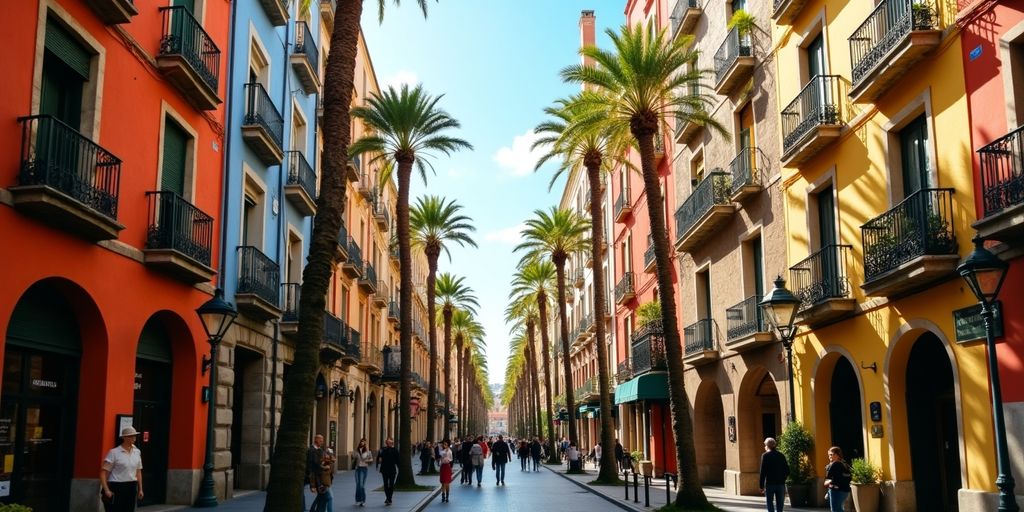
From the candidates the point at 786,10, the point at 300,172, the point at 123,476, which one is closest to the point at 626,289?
the point at 300,172

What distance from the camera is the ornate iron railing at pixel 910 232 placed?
1388cm

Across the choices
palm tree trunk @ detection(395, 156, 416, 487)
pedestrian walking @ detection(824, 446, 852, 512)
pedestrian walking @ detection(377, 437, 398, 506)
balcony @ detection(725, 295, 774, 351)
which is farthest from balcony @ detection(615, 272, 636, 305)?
pedestrian walking @ detection(824, 446, 852, 512)

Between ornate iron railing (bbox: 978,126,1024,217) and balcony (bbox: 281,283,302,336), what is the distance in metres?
18.8

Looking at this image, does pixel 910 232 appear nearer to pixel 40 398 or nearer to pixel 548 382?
pixel 40 398

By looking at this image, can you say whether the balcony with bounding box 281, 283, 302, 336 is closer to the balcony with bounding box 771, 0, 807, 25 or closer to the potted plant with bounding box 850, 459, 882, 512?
the balcony with bounding box 771, 0, 807, 25

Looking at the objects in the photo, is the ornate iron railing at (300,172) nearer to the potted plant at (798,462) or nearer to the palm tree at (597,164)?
the palm tree at (597,164)

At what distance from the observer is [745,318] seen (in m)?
23.6

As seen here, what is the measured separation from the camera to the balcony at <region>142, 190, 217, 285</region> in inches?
655

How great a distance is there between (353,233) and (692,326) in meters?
16.8

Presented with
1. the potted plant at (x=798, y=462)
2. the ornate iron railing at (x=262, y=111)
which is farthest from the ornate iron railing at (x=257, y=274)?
the potted plant at (x=798, y=462)

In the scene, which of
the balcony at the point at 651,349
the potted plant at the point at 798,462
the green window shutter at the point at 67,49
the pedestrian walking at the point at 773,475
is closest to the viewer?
the green window shutter at the point at 67,49

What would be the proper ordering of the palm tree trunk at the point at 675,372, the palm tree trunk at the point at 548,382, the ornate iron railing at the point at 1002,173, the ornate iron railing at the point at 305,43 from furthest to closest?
the palm tree trunk at the point at 548,382, the ornate iron railing at the point at 305,43, the palm tree trunk at the point at 675,372, the ornate iron railing at the point at 1002,173

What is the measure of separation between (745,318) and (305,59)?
15632 mm

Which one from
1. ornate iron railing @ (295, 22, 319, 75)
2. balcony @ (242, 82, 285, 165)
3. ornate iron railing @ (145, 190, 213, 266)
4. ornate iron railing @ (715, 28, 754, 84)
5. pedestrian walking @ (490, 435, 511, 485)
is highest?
ornate iron railing @ (295, 22, 319, 75)
